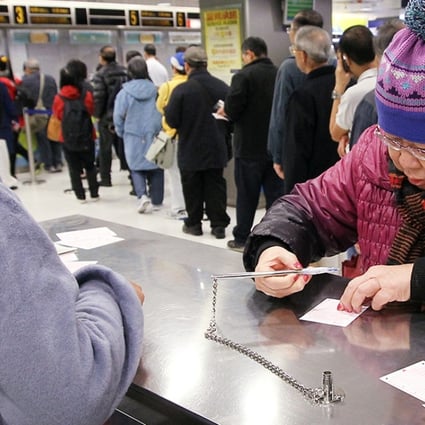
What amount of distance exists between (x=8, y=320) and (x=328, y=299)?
0.82 meters

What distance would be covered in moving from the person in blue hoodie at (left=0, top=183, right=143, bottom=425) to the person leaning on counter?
23.4 inches

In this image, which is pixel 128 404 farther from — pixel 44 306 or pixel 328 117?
pixel 328 117

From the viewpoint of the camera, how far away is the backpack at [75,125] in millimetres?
6223

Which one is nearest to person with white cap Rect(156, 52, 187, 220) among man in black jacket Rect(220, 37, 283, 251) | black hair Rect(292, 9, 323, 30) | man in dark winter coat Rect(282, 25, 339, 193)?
man in black jacket Rect(220, 37, 283, 251)

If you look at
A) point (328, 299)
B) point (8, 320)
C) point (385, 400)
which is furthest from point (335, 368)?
point (8, 320)

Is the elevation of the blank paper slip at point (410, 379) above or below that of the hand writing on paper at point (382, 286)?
below

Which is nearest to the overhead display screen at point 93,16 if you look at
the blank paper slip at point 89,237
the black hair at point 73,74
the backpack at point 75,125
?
the black hair at point 73,74

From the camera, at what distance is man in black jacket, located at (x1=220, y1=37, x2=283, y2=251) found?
14.3 feet

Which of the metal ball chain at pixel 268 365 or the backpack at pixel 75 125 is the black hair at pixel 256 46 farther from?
A: the metal ball chain at pixel 268 365

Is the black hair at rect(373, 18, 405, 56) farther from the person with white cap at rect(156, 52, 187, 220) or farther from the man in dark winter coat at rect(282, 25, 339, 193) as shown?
the person with white cap at rect(156, 52, 187, 220)

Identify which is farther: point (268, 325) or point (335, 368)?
point (268, 325)

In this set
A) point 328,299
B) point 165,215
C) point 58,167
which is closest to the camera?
point 328,299

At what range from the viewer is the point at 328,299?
4.52ft

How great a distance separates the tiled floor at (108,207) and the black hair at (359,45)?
1.91 metres
